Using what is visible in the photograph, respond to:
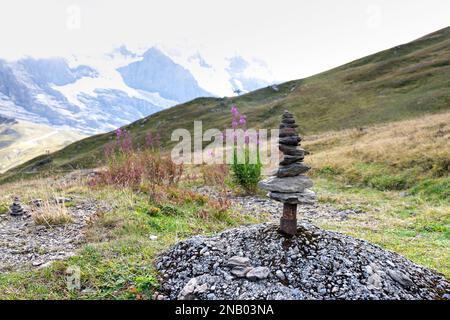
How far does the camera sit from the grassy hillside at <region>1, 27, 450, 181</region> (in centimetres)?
4891

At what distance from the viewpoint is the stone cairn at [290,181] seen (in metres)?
6.27


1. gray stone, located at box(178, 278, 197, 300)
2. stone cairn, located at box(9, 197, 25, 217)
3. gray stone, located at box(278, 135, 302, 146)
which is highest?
gray stone, located at box(278, 135, 302, 146)

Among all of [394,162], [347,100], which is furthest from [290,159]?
[347,100]

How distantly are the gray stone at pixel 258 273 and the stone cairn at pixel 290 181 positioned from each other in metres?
1.00

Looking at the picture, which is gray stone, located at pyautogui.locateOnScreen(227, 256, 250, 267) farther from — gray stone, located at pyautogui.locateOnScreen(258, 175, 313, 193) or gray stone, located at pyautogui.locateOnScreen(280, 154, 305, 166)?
gray stone, located at pyautogui.locateOnScreen(280, 154, 305, 166)

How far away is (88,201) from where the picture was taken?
1172 cm

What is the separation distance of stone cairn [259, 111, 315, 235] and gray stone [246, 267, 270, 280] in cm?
100

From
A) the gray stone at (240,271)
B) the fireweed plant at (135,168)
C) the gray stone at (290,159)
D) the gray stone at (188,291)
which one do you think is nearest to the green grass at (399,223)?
the gray stone at (290,159)

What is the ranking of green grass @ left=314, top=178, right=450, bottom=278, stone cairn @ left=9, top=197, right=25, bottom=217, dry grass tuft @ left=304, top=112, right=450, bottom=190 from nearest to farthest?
green grass @ left=314, top=178, right=450, bottom=278, stone cairn @ left=9, top=197, right=25, bottom=217, dry grass tuft @ left=304, top=112, right=450, bottom=190

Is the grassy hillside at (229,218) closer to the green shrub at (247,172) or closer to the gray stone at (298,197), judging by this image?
the green shrub at (247,172)

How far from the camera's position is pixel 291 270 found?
18.4 ft

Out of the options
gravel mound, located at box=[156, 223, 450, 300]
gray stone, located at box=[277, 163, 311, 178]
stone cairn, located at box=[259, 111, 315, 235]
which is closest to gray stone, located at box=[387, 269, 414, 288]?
gravel mound, located at box=[156, 223, 450, 300]

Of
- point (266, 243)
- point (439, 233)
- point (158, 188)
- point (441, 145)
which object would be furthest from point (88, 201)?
point (441, 145)
